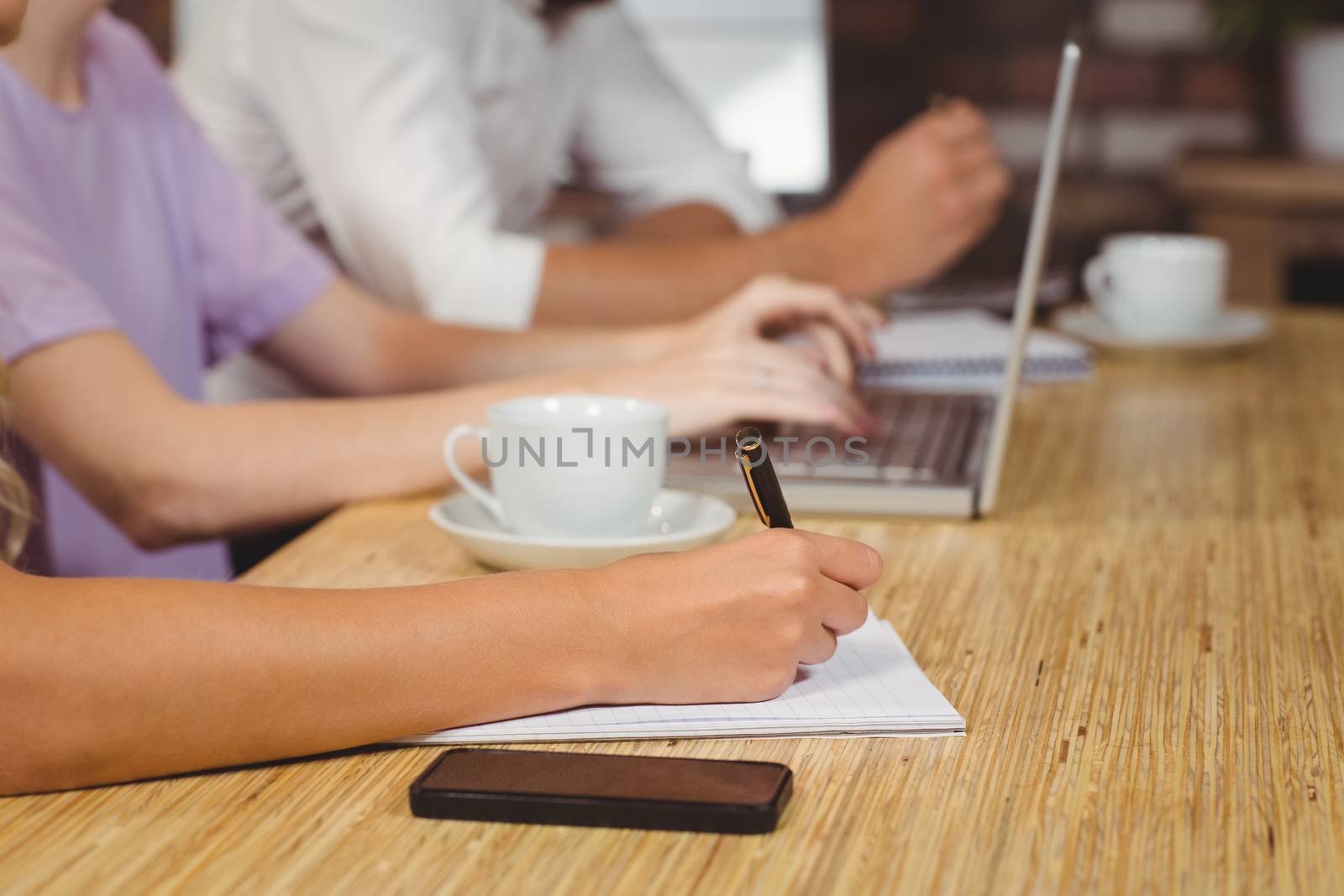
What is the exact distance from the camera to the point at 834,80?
2848 mm

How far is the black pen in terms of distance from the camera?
574mm

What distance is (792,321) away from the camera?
119 cm

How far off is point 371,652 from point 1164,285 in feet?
3.69

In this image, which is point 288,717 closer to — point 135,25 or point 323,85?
point 323,85

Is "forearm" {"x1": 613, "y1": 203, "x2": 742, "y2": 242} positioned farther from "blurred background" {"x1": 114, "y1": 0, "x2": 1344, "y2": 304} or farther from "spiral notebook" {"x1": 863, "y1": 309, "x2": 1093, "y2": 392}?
"blurred background" {"x1": 114, "y1": 0, "x2": 1344, "y2": 304}

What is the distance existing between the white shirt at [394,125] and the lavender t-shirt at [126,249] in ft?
0.65

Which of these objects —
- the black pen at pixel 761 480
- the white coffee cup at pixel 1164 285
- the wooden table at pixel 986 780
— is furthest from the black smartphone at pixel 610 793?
the white coffee cup at pixel 1164 285

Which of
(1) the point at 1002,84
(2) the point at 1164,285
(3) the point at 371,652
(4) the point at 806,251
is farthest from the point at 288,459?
(1) the point at 1002,84

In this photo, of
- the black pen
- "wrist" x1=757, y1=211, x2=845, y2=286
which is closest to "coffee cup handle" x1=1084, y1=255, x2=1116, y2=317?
"wrist" x1=757, y1=211, x2=845, y2=286

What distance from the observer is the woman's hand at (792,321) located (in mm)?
1131

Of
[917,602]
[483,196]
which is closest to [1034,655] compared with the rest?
[917,602]

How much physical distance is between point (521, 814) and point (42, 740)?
0.17 metres

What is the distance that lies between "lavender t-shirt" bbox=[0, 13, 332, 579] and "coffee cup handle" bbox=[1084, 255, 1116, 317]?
2.61ft

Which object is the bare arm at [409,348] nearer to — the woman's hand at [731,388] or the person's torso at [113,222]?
the person's torso at [113,222]
